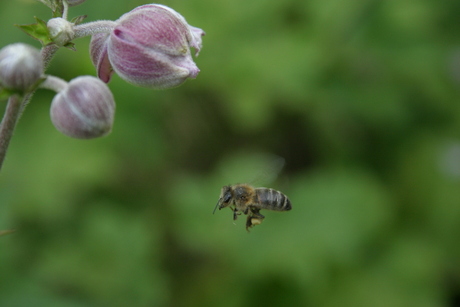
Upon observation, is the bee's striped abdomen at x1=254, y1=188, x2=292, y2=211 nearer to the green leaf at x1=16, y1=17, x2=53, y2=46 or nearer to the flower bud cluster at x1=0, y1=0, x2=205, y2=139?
the flower bud cluster at x1=0, y1=0, x2=205, y2=139

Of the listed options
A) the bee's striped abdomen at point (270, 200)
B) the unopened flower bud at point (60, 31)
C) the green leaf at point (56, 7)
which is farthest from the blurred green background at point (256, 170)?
the unopened flower bud at point (60, 31)

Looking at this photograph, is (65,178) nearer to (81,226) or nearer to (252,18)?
(81,226)

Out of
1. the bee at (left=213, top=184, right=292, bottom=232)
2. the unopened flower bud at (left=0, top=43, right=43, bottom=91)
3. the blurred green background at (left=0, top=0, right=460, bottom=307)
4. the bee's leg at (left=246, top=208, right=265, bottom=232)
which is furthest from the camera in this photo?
the blurred green background at (left=0, top=0, right=460, bottom=307)

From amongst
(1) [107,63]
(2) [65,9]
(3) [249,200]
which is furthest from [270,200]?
(2) [65,9]

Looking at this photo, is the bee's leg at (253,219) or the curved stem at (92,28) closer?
the curved stem at (92,28)

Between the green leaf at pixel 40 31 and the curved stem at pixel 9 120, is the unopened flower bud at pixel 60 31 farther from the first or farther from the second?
the curved stem at pixel 9 120

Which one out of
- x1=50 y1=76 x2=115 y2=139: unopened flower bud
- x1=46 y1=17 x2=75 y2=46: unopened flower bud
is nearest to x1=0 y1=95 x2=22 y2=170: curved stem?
x1=50 y1=76 x2=115 y2=139: unopened flower bud
